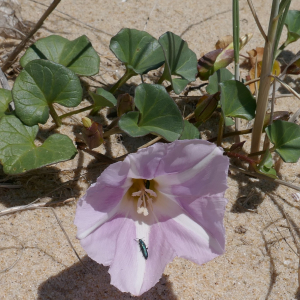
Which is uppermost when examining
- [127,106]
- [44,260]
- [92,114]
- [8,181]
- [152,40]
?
[152,40]

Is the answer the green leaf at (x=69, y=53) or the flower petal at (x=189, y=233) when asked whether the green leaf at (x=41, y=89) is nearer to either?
the green leaf at (x=69, y=53)

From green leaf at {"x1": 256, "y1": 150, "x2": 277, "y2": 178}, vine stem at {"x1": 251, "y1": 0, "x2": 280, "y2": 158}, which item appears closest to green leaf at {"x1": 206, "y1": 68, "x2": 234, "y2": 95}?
vine stem at {"x1": 251, "y1": 0, "x2": 280, "y2": 158}

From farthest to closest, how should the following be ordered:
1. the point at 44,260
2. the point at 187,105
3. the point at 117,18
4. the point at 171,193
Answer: the point at 117,18, the point at 187,105, the point at 44,260, the point at 171,193

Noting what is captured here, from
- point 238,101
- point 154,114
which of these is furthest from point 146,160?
point 238,101

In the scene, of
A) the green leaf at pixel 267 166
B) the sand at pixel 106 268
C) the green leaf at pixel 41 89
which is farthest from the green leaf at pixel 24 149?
the green leaf at pixel 267 166

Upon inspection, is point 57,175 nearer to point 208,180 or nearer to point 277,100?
point 208,180

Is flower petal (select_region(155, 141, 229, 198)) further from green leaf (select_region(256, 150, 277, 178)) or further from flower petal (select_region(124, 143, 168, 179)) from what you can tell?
green leaf (select_region(256, 150, 277, 178))

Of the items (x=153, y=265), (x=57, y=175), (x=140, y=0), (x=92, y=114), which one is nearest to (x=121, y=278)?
(x=153, y=265)
